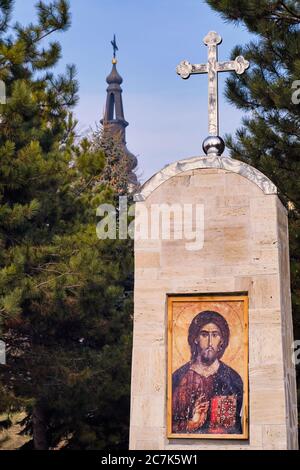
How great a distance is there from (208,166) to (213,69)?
48.5 inches

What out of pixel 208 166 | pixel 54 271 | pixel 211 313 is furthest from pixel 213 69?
pixel 54 271

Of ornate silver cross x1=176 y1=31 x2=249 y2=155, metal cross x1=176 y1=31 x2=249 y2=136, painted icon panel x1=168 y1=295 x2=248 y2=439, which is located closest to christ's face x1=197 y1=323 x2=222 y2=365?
painted icon panel x1=168 y1=295 x2=248 y2=439

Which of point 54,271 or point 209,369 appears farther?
point 54,271

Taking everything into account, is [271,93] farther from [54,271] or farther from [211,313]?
[211,313]

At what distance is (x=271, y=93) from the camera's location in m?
13.9

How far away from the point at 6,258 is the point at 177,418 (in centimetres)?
512

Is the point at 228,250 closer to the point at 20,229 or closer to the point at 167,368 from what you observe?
the point at 167,368

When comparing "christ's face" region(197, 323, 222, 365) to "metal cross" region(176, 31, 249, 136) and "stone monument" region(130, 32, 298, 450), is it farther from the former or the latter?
"metal cross" region(176, 31, 249, 136)

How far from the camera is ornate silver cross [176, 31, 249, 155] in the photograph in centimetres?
936

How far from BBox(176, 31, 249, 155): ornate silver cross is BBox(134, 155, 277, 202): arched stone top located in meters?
0.32

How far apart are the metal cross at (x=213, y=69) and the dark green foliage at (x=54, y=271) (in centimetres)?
398

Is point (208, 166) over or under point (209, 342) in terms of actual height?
over

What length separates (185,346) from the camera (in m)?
8.64
